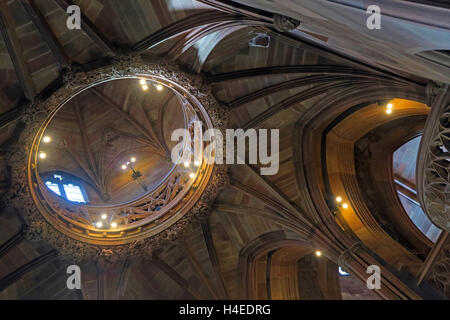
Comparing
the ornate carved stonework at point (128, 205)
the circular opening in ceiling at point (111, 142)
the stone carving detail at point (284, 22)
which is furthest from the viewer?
the circular opening in ceiling at point (111, 142)

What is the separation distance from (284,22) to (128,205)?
708cm

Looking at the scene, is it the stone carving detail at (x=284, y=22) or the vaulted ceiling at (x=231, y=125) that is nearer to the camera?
the stone carving detail at (x=284, y=22)

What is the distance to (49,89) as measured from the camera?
9.55 meters

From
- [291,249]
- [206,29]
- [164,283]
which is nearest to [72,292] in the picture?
[164,283]

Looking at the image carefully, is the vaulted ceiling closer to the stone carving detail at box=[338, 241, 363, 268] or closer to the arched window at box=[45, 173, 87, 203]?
the stone carving detail at box=[338, 241, 363, 268]

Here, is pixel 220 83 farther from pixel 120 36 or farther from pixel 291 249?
pixel 291 249

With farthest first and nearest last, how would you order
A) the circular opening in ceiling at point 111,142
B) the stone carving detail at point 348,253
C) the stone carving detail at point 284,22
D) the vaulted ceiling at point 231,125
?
the circular opening in ceiling at point 111,142 → the stone carving detail at point 348,253 → the vaulted ceiling at point 231,125 → the stone carving detail at point 284,22

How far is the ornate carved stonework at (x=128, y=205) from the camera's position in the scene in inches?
378

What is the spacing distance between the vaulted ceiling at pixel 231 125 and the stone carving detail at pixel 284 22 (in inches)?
6.5

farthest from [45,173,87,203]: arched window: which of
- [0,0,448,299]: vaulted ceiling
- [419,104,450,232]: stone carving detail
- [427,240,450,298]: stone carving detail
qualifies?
[419,104,450,232]: stone carving detail

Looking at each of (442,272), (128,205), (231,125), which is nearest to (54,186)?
(128,205)

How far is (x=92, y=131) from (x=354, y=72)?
8938 millimetres

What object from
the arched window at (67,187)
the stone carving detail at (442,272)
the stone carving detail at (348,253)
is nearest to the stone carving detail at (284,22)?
the stone carving detail at (442,272)

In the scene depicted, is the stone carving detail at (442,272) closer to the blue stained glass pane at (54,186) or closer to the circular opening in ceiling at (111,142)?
the circular opening in ceiling at (111,142)
